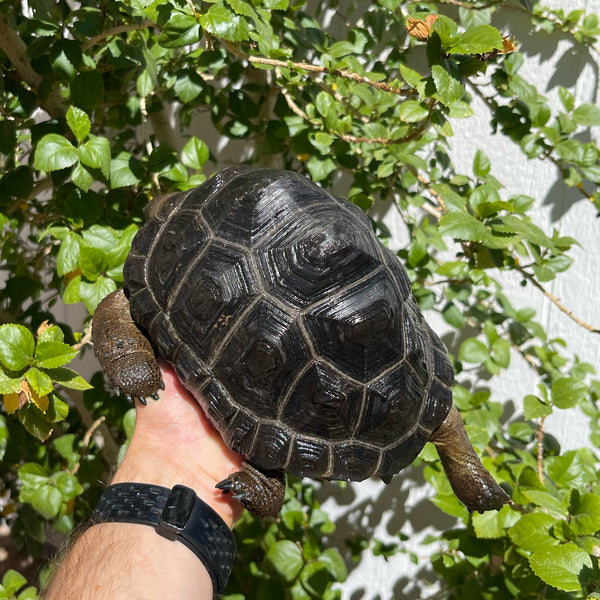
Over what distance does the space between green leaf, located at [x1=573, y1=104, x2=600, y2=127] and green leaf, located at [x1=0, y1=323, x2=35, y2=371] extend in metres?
1.28

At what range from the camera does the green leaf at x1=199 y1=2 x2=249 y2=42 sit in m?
0.84

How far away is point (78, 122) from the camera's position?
0.95m

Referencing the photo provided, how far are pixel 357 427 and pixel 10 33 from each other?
2.95 feet

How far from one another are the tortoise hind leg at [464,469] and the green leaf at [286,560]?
434mm

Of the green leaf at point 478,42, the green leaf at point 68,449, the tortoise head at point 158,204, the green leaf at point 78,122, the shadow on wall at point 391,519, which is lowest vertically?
the shadow on wall at point 391,519

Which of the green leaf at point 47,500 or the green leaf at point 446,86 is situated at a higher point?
the green leaf at point 446,86

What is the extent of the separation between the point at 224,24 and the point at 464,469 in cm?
85

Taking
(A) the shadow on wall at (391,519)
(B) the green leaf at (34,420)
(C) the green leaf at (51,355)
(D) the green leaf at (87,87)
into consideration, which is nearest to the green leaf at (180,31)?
(D) the green leaf at (87,87)

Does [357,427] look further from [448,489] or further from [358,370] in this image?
[448,489]

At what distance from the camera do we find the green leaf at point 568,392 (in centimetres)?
118

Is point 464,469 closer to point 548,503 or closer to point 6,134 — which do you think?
point 548,503

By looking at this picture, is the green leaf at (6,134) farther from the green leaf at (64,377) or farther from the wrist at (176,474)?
the wrist at (176,474)

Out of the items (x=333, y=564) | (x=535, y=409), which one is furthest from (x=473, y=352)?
(x=333, y=564)

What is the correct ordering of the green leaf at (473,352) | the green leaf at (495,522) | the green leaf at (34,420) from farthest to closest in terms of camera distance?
the green leaf at (473,352), the green leaf at (495,522), the green leaf at (34,420)
